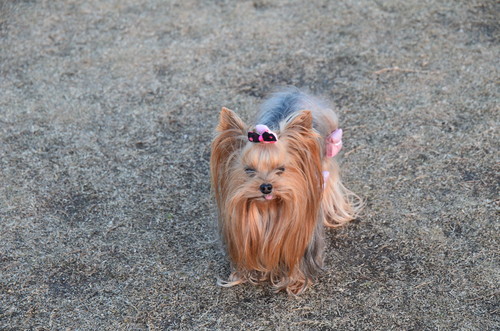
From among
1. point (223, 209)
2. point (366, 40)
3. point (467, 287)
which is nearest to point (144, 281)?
point (223, 209)

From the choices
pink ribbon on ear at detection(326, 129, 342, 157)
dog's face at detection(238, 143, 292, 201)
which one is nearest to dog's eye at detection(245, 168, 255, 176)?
dog's face at detection(238, 143, 292, 201)

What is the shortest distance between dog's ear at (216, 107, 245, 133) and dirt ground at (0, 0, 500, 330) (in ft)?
3.10

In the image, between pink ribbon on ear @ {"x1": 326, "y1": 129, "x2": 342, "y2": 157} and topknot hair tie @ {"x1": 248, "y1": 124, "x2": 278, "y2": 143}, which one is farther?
pink ribbon on ear @ {"x1": 326, "y1": 129, "x2": 342, "y2": 157}

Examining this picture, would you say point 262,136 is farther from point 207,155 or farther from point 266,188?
point 207,155

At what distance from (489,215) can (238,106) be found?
1.97 m

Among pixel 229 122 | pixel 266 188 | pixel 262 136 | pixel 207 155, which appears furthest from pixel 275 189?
pixel 207 155

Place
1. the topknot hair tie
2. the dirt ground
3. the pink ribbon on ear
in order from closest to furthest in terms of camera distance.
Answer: the topknot hair tie < the dirt ground < the pink ribbon on ear

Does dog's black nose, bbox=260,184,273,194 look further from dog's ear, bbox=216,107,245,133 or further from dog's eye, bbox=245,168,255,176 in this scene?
dog's ear, bbox=216,107,245,133

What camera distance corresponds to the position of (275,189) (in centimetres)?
290

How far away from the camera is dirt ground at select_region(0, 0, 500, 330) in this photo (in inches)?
130

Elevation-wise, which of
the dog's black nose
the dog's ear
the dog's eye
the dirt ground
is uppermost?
the dog's ear

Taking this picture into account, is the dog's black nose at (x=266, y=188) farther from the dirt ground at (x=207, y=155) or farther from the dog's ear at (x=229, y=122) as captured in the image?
Answer: the dirt ground at (x=207, y=155)

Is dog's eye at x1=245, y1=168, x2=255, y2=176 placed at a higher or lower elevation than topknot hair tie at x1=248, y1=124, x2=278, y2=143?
lower

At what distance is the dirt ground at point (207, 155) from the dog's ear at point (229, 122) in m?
0.94
